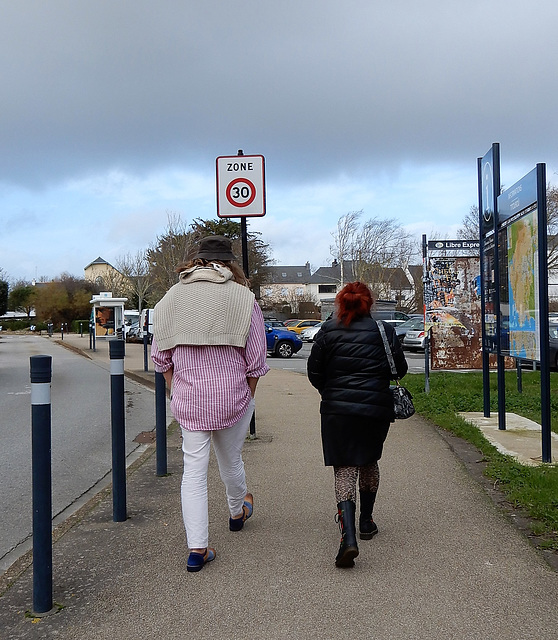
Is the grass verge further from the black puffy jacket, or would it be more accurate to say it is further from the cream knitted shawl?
the cream knitted shawl

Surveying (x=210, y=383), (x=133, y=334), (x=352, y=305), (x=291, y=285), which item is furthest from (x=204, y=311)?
(x=291, y=285)

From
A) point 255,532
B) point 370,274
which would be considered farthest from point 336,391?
point 370,274

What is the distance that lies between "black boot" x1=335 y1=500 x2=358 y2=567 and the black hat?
5.47 feet

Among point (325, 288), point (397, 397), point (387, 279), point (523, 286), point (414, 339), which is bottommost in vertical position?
point (414, 339)

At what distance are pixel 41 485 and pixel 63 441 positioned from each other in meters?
5.99

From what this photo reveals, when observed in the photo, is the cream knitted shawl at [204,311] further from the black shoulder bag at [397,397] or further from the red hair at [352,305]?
the black shoulder bag at [397,397]

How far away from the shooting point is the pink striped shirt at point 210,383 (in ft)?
14.2

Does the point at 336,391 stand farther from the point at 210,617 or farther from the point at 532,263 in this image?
the point at 532,263

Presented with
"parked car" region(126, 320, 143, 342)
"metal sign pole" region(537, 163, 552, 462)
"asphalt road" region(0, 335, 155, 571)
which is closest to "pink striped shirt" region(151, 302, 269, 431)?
"asphalt road" region(0, 335, 155, 571)

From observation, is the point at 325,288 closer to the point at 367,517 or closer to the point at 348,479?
the point at 367,517

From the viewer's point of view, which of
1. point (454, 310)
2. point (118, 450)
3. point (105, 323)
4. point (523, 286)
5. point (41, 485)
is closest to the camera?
point (41, 485)

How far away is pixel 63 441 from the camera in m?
9.45

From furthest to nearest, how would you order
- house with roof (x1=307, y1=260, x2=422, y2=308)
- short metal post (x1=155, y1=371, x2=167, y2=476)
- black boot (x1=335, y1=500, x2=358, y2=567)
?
house with roof (x1=307, y1=260, x2=422, y2=308) → short metal post (x1=155, y1=371, x2=167, y2=476) → black boot (x1=335, y1=500, x2=358, y2=567)

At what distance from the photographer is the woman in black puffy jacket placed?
4602mm
